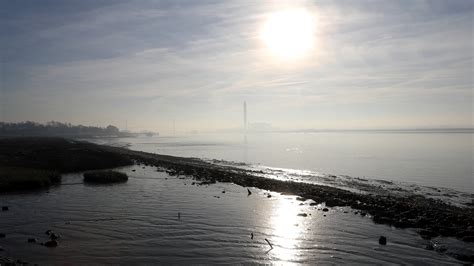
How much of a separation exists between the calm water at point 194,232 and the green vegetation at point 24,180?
3.04 metres

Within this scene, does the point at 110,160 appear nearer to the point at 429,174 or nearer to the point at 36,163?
the point at 36,163

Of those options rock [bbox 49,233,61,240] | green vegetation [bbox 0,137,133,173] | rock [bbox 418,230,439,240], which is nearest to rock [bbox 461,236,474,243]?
rock [bbox 418,230,439,240]

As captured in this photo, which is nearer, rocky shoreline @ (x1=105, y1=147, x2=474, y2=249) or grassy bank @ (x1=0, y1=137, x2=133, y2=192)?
rocky shoreline @ (x1=105, y1=147, x2=474, y2=249)

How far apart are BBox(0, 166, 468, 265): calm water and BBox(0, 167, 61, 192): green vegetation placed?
9.97 ft

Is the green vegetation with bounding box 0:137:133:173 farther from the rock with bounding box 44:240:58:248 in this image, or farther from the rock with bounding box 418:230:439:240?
the rock with bounding box 418:230:439:240

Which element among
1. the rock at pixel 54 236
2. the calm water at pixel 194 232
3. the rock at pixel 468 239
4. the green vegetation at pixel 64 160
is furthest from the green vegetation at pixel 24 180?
the rock at pixel 468 239

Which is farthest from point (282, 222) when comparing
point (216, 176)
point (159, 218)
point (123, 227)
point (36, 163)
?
point (36, 163)

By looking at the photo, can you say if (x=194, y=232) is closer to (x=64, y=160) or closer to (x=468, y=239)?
(x=468, y=239)

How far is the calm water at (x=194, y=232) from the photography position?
15500mm

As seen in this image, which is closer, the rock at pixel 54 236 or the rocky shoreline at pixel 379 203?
the rock at pixel 54 236

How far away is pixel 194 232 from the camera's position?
19469mm

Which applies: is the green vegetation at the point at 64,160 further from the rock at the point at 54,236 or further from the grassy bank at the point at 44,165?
the rock at the point at 54,236

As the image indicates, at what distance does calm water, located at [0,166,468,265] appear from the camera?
50.9 ft

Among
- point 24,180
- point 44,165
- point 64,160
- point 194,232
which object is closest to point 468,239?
point 194,232
